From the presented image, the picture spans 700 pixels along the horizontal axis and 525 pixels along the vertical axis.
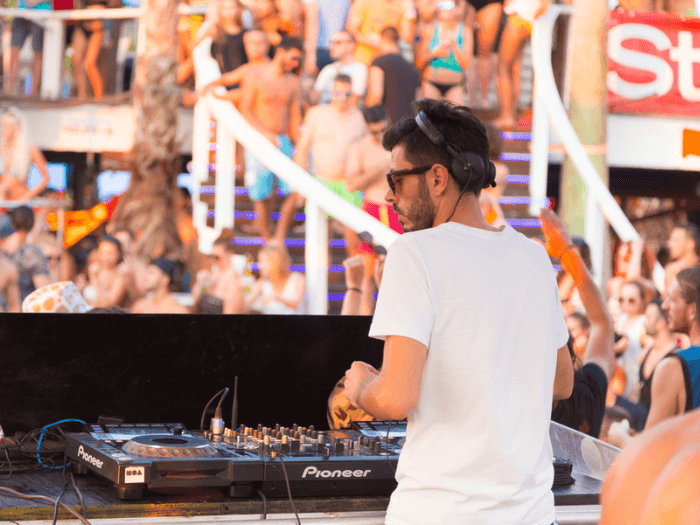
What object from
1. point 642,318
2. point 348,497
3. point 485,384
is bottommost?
point 642,318

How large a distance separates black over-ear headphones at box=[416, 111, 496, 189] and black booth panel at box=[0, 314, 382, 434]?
2.89 ft

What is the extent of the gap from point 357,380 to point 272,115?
5928 mm

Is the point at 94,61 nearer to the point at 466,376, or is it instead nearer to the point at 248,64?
the point at 248,64

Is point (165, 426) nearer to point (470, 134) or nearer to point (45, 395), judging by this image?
point (45, 395)

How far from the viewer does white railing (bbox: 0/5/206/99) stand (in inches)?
291

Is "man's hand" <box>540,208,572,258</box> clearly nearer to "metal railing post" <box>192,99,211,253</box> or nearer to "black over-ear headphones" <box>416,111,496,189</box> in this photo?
"black over-ear headphones" <box>416,111,496,189</box>

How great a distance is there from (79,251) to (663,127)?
5.19 meters

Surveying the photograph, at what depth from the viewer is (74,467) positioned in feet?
5.84

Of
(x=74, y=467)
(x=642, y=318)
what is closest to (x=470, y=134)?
(x=74, y=467)

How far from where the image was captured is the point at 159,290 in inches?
254

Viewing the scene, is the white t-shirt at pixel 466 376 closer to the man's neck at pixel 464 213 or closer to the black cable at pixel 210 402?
the man's neck at pixel 464 213

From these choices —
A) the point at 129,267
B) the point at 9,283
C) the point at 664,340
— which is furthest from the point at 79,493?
the point at 129,267

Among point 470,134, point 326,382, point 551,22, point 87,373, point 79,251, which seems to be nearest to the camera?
point 470,134

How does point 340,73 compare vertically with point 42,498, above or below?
above
